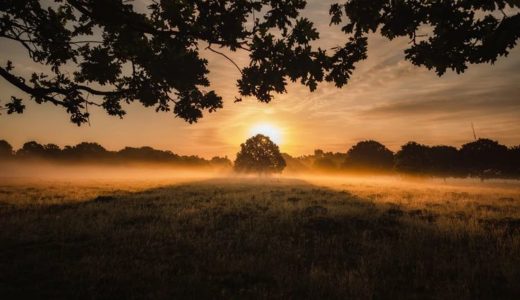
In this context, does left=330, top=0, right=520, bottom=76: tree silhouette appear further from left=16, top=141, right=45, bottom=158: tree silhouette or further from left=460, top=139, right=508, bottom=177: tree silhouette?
left=16, top=141, right=45, bottom=158: tree silhouette

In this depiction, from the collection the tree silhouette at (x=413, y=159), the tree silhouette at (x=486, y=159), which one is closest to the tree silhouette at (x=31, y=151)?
the tree silhouette at (x=413, y=159)

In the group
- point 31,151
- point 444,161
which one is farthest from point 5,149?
point 444,161

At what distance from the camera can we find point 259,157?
303 ft

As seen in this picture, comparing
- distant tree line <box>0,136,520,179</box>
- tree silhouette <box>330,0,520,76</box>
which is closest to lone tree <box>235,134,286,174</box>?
distant tree line <box>0,136,520,179</box>

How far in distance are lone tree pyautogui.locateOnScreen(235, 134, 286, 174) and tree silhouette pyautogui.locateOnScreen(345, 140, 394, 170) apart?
87.5 feet

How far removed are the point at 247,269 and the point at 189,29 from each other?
5228 millimetres

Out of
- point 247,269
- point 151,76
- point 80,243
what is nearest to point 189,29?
point 151,76

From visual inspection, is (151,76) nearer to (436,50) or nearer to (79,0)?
(79,0)

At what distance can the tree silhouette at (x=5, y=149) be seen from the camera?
110912 millimetres

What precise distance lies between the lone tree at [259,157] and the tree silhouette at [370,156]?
26.7 meters

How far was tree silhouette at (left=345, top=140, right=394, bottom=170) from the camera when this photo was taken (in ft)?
327

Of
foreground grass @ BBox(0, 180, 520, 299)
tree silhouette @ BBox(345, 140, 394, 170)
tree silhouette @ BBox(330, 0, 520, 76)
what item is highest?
tree silhouette @ BBox(345, 140, 394, 170)

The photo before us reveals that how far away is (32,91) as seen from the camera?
658cm

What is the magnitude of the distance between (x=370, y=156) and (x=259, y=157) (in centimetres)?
3614
